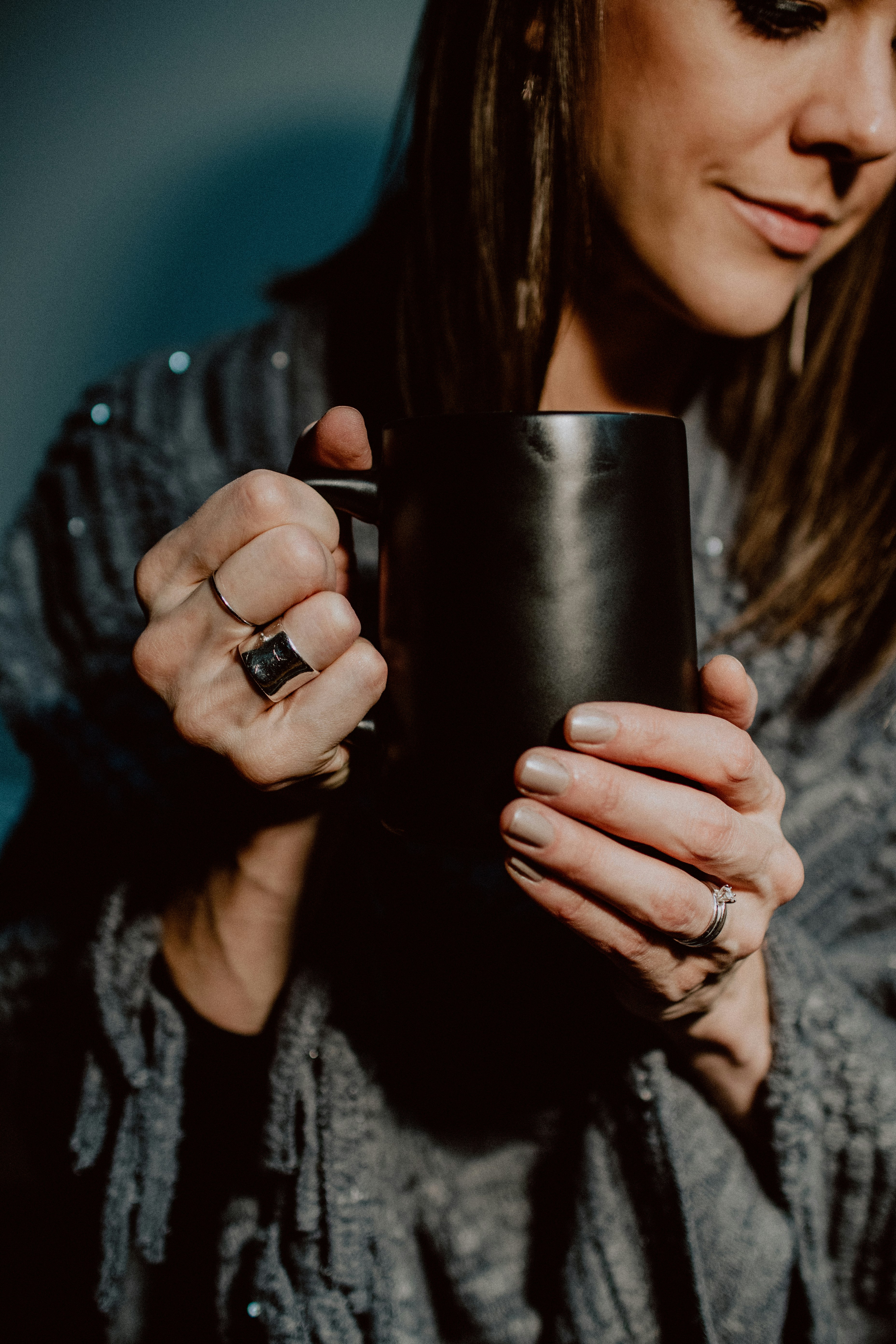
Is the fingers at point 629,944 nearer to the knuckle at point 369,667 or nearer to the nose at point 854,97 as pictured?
the knuckle at point 369,667

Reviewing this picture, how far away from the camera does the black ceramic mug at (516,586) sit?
1.22 feet

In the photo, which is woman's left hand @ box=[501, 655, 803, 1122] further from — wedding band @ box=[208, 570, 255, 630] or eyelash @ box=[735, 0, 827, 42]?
eyelash @ box=[735, 0, 827, 42]

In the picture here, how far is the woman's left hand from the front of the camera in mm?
384

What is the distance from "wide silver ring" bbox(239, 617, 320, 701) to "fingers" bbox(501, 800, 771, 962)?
0.11m

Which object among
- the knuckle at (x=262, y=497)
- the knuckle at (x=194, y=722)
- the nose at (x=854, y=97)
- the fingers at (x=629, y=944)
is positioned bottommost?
the fingers at (x=629, y=944)

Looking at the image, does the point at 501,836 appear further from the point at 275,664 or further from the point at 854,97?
the point at 854,97

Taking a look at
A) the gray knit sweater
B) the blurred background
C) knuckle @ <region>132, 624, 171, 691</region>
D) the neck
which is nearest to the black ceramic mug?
knuckle @ <region>132, 624, 171, 691</region>

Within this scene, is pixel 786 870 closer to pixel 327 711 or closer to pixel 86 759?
pixel 327 711

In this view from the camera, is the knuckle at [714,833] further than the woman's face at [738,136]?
No

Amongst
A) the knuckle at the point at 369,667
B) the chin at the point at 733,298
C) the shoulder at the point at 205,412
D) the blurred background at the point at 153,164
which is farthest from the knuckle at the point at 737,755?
the blurred background at the point at 153,164

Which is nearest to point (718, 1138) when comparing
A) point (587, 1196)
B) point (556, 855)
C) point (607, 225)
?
point (587, 1196)

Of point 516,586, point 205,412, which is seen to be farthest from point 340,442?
point 205,412

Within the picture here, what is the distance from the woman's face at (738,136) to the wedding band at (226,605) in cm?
44

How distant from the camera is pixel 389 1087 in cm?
71
